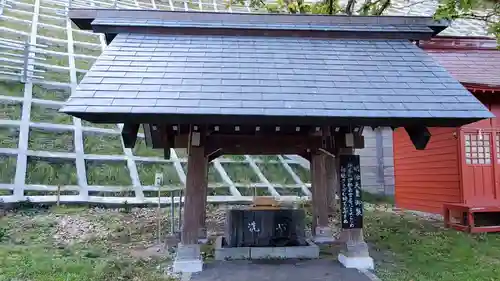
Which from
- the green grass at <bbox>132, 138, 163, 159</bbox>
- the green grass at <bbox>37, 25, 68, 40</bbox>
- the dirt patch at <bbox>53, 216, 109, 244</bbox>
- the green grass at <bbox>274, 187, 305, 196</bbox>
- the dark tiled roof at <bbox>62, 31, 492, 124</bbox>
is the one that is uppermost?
the green grass at <bbox>37, 25, 68, 40</bbox>

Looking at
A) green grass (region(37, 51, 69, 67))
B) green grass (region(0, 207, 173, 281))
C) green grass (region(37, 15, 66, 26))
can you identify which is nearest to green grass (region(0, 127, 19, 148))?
green grass (region(0, 207, 173, 281))

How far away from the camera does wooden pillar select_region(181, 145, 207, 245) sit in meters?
5.85

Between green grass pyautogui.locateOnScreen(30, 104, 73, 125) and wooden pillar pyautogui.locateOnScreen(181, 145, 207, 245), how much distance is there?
7.96 metres

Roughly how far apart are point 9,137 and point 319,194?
868 cm

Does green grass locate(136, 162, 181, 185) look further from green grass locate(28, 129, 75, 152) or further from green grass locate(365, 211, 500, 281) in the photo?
green grass locate(365, 211, 500, 281)

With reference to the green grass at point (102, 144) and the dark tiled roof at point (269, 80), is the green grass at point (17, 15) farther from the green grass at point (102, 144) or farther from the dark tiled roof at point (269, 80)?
the dark tiled roof at point (269, 80)

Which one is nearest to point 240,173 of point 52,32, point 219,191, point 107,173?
point 219,191

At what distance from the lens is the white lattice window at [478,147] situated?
8.58 meters

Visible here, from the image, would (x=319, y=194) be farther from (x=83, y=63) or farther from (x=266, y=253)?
(x=83, y=63)

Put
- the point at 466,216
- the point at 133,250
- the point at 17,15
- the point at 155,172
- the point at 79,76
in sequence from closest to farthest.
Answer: the point at 133,250 → the point at 466,216 → the point at 155,172 → the point at 79,76 → the point at 17,15

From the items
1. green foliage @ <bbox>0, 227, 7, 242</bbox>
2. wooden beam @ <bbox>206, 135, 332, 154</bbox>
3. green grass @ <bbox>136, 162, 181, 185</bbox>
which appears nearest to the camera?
wooden beam @ <bbox>206, 135, 332, 154</bbox>

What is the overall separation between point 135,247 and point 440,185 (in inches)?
287

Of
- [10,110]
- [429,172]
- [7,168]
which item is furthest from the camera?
[10,110]

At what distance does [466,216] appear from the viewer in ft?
26.5
